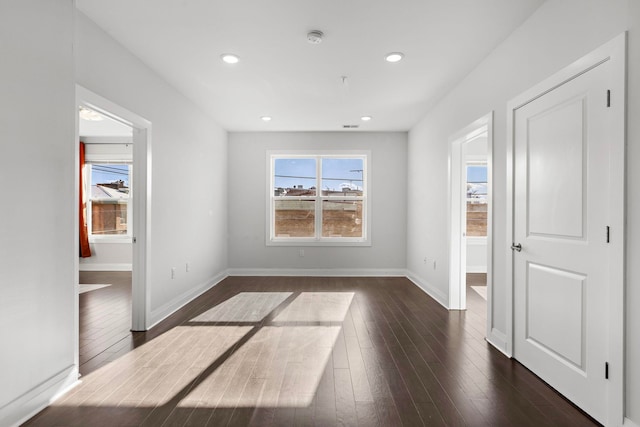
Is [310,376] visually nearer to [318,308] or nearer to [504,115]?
[318,308]

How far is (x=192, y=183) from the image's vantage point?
4672mm

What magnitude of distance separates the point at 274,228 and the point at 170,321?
298 centimetres

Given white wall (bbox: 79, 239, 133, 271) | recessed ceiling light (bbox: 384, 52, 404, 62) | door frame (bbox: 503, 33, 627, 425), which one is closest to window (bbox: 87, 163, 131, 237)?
white wall (bbox: 79, 239, 133, 271)

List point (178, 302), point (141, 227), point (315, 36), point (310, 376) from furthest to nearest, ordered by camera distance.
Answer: point (178, 302)
point (141, 227)
point (315, 36)
point (310, 376)

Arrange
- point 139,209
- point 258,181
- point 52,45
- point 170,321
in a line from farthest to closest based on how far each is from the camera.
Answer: point 258,181 < point 170,321 < point 139,209 < point 52,45

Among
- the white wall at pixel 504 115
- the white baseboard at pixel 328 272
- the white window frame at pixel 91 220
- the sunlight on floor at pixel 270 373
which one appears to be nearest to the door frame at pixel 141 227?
the sunlight on floor at pixel 270 373

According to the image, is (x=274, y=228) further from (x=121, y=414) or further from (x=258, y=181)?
(x=121, y=414)

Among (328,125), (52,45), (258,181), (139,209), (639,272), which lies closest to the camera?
(639,272)

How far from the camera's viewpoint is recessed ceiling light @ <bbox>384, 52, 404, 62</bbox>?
3.20m

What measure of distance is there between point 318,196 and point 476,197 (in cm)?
333

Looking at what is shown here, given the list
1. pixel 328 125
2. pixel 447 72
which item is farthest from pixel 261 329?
pixel 328 125

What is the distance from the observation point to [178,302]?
4.20 m

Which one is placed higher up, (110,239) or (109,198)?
(109,198)

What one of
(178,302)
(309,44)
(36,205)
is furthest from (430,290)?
(36,205)
